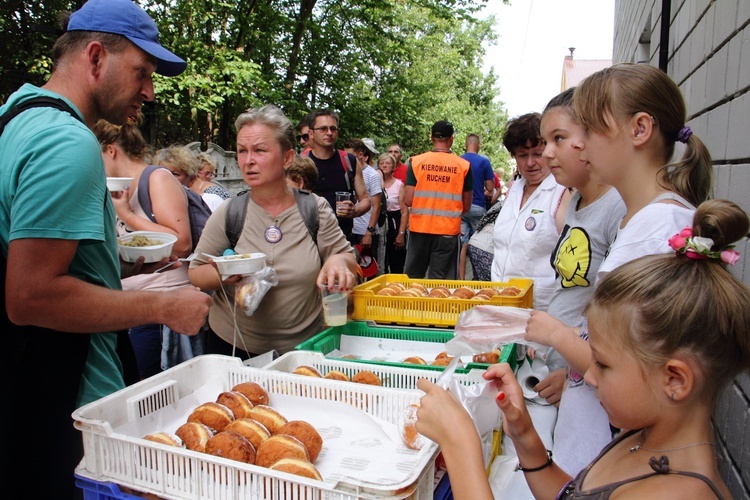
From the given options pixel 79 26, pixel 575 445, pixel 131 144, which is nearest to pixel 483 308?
pixel 575 445

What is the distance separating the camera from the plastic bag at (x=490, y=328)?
A: 2.11 metres

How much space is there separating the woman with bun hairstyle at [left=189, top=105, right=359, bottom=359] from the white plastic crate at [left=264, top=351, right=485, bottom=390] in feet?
2.36

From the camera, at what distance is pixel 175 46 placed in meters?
11.3

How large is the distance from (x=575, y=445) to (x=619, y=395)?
0.71m

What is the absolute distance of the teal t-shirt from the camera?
150cm

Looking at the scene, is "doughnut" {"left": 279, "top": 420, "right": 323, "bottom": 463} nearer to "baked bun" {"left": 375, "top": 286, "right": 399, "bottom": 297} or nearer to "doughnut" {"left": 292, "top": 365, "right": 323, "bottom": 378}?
"doughnut" {"left": 292, "top": 365, "right": 323, "bottom": 378}

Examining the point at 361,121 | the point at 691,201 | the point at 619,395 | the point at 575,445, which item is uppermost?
the point at 361,121

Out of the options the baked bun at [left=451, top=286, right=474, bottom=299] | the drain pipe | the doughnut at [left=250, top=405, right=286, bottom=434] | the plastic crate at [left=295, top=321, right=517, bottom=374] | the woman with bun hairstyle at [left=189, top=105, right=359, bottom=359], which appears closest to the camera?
the doughnut at [left=250, top=405, right=286, bottom=434]

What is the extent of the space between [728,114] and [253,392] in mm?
2012

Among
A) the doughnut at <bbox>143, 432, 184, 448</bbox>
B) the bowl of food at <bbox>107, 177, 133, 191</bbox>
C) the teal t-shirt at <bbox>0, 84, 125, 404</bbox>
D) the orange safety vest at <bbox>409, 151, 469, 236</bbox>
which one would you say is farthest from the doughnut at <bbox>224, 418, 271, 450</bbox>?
the orange safety vest at <bbox>409, 151, 469, 236</bbox>

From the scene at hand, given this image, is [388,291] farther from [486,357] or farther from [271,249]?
[486,357]

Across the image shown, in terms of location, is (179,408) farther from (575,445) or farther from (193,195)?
(193,195)

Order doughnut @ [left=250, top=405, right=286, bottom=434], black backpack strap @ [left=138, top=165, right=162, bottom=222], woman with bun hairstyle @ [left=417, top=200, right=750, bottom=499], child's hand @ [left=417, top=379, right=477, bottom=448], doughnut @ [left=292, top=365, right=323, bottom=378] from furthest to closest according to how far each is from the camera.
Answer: black backpack strap @ [left=138, top=165, right=162, bottom=222], doughnut @ [left=292, top=365, right=323, bottom=378], doughnut @ [left=250, top=405, right=286, bottom=434], child's hand @ [left=417, top=379, right=477, bottom=448], woman with bun hairstyle @ [left=417, top=200, right=750, bottom=499]

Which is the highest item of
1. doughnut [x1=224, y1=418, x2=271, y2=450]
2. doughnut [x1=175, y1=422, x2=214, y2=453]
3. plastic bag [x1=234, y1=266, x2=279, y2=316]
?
plastic bag [x1=234, y1=266, x2=279, y2=316]
